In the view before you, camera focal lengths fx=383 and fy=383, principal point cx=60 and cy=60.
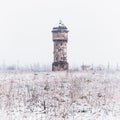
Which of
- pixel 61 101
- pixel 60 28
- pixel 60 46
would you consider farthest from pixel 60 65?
pixel 61 101

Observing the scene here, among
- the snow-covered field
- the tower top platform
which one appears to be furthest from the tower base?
the snow-covered field

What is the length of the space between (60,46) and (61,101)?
16.9 metres

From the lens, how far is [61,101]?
39.1ft

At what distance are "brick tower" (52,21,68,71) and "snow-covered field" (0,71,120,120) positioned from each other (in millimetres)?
11983

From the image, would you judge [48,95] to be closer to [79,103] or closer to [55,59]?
[79,103]

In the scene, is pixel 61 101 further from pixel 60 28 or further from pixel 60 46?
pixel 60 28

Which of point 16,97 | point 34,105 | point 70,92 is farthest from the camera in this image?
point 70,92

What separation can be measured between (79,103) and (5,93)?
261 cm

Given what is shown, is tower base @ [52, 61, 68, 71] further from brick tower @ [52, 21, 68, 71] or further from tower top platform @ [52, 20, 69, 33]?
tower top platform @ [52, 20, 69, 33]

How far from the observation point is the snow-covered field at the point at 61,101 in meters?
9.97

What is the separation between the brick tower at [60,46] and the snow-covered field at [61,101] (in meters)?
12.0

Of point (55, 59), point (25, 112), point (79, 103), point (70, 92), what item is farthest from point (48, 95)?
point (55, 59)

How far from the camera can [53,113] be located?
33.0 ft

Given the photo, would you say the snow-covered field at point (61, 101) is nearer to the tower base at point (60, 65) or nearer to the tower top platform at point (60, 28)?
the tower base at point (60, 65)
